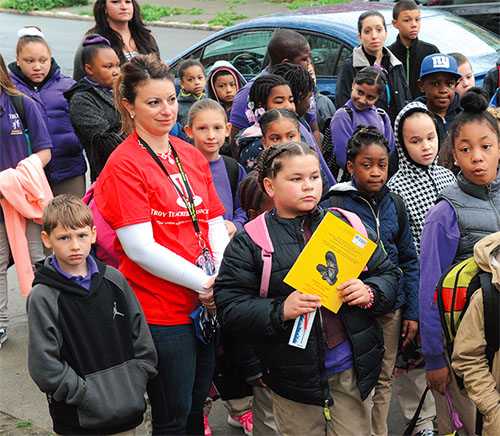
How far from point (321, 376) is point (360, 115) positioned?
2.70 meters

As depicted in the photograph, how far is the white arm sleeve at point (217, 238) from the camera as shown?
3.66m

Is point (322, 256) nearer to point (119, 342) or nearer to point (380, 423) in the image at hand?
point (119, 342)

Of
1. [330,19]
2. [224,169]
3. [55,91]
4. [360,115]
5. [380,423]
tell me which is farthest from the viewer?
[330,19]

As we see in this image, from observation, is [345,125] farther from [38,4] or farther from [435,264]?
[38,4]

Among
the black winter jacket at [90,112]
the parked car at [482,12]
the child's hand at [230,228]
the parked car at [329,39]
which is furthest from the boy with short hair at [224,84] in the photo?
the parked car at [482,12]

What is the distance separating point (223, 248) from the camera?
145 inches

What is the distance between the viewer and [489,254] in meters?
3.24

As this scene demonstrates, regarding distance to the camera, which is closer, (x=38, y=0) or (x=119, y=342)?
(x=119, y=342)

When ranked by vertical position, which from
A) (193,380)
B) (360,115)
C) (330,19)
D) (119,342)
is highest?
(330,19)

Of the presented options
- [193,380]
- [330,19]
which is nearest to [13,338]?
[193,380]

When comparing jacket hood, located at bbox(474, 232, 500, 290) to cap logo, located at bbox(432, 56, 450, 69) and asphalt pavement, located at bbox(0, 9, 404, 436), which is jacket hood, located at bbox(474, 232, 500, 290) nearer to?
asphalt pavement, located at bbox(0, 9, 404, 436)

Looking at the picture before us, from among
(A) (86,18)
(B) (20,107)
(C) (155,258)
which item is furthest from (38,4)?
(C) (155,258)

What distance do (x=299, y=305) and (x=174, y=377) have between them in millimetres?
776

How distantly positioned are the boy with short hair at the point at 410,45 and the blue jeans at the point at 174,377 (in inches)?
174
